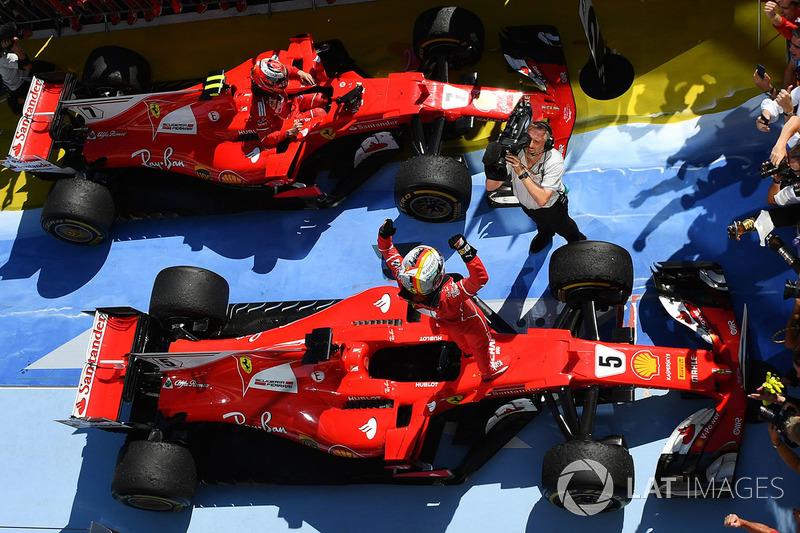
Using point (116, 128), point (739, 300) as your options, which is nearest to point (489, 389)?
point (739, 300)

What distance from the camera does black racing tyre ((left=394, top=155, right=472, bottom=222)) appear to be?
290 inches

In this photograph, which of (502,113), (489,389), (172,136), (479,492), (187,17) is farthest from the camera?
(187,17)

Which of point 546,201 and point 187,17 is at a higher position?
point 187,17

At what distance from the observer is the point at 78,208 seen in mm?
8188

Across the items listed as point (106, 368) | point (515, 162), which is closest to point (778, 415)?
point (515, 162)

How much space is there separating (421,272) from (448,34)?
3.09m

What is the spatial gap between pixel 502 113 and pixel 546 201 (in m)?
1.49

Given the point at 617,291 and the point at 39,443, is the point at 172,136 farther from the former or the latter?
the point at 617,291

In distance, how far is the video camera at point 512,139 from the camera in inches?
251

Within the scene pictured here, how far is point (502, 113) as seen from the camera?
309 inches

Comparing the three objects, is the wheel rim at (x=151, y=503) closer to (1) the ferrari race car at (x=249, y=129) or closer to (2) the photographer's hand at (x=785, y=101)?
(1) the ferrari race car at (x=249, y=129)

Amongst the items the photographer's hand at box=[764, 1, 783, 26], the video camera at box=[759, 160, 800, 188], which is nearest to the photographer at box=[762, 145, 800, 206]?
the video camera at box=[759, 160, 800, 188]

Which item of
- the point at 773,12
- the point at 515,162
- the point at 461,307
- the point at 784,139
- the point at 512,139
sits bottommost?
the point at 461,307

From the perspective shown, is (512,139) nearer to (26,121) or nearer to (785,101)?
(785,101)
